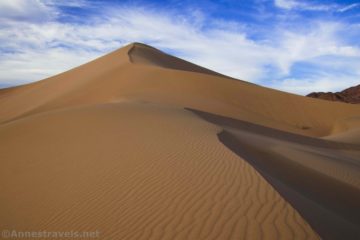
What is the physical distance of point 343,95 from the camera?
71750 millimetres

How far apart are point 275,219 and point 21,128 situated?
950cm

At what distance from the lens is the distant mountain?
66.6m

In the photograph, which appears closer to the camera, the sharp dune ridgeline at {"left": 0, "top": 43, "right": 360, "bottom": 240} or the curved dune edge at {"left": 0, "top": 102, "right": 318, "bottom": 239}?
the curved dune edge at {"left": 0, "top": 102, "right": 318, "bottom": 239}

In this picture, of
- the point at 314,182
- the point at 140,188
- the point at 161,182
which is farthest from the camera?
the point at 314,182

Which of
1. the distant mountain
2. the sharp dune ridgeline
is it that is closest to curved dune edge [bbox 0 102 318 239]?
the sharp dune ridgeline

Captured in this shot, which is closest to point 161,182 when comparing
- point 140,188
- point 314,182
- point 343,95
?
point 140,188

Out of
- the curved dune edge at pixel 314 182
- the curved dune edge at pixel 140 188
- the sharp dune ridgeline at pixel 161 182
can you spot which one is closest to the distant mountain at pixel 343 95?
the curved dune edge at pixel 314 182

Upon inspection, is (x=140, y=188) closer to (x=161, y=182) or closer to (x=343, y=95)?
(x=161, y=182)

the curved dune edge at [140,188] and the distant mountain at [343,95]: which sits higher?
the distant mountain at [343,95]

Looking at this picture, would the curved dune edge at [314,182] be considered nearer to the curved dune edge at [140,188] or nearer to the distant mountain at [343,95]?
the curved dune edge at [140,188]

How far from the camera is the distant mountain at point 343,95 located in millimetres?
66631

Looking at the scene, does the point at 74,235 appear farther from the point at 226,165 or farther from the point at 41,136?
the point at 41,136

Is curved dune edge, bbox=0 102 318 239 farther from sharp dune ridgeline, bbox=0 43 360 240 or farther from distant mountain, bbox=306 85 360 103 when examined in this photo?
distant mountain, bbox=306 85 360 103

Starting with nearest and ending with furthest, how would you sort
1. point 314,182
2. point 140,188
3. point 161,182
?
point 140,188 < point 161,182 < point 314,182
